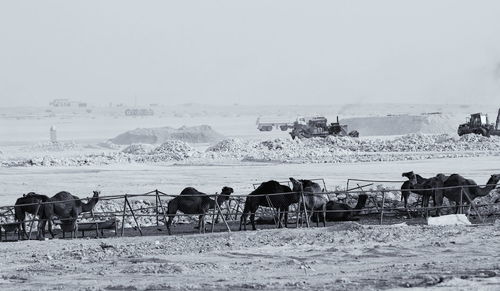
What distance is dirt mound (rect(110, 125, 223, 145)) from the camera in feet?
264

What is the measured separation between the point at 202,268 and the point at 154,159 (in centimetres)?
3517

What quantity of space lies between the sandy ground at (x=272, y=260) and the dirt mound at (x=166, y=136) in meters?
59.6

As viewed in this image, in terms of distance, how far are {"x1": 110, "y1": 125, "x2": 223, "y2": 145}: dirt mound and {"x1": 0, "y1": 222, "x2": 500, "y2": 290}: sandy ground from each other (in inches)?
2346

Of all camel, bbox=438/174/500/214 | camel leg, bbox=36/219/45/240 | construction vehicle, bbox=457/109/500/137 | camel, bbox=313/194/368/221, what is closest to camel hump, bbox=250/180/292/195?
camel, bbox=313/194/368/221

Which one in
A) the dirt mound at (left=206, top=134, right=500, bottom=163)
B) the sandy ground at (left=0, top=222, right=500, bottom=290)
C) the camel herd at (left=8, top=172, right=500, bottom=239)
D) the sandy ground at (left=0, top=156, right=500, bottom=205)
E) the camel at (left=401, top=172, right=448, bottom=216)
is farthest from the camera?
the dirt mound at (left=206, top=134, right=500, bottom=163)

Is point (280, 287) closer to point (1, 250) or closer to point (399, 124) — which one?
point (1, 250)

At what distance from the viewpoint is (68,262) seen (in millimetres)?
16969

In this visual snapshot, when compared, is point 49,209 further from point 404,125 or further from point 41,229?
point 404,125

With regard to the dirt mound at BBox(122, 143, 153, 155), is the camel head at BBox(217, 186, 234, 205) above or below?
below

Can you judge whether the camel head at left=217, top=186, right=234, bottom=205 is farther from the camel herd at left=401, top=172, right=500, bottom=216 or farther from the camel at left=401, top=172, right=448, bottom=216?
the camel at left=401, top=172, right=448, bottom=216

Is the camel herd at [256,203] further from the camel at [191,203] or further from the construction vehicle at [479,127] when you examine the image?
the construction vehicle at [479,127]

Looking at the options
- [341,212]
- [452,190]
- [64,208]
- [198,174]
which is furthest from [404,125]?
[64,208]

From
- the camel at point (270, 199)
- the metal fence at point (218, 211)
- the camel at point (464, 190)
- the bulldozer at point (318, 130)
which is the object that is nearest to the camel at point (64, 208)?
the metal fence at point (218, 211)

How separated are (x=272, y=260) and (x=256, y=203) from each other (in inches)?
211
